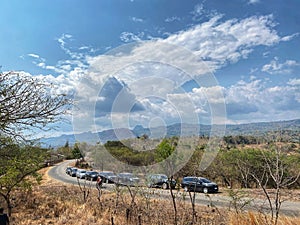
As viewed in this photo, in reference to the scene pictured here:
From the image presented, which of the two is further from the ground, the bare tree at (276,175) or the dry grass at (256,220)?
the bare tree at (276,175)

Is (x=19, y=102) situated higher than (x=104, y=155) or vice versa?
(x=19, y=102)

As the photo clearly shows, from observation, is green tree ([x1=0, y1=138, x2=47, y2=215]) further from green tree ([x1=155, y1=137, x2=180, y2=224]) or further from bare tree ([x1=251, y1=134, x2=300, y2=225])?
bare tree ([x1=251, y1=134, x2=300, y2=225])

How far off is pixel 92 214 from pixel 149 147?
582 inches

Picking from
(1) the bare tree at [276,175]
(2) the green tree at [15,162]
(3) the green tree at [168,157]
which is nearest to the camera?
(1) the bare tree at [276,175]

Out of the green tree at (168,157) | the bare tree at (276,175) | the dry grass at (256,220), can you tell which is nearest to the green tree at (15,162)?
the green tree at (168,157)

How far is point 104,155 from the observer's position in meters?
28.2

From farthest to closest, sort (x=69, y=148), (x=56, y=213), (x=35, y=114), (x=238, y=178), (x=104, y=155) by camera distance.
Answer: (x=69, y=148) < (x=104, y=155) < (x=238, y=178) < (x=56, y=213) < (x=35, y=114)

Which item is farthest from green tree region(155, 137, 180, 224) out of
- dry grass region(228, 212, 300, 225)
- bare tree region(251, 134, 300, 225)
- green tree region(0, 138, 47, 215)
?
green tree region(0, 138, 47, 215)

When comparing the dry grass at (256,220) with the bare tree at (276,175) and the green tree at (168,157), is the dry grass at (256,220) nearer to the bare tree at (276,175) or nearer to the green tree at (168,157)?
the bare tree at (276,175)

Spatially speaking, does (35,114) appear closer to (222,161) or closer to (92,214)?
(92,214)

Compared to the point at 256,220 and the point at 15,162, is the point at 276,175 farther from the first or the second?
the point at 15,162

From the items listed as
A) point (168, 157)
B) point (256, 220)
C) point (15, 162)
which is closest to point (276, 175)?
point (256, 220)

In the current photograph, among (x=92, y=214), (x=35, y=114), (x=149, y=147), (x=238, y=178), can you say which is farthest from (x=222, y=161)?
(x=35, y=114)

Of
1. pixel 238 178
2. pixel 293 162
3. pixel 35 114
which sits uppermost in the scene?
pixel 35 114
